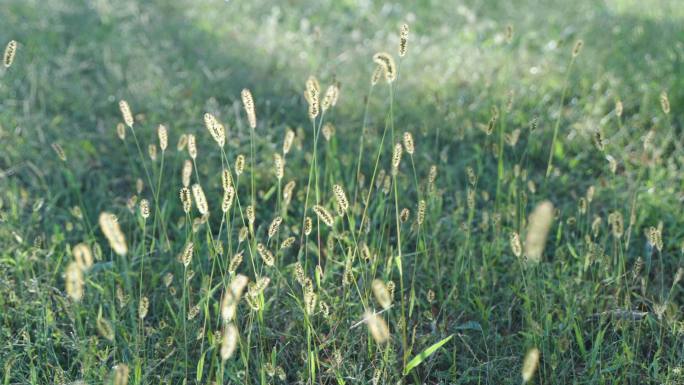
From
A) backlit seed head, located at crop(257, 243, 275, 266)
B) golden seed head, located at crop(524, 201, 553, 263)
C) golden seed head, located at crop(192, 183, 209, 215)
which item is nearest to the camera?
A: golden seed head, located at crop(524, 201, 553, 263)

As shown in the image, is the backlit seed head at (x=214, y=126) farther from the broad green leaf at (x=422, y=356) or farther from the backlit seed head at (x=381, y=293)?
the broad green leaf at (x=422, y=356)

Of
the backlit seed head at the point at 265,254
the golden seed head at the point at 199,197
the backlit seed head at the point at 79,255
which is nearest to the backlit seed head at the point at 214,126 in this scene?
the golden seed head at the point at 199,197

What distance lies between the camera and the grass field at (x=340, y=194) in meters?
1.92

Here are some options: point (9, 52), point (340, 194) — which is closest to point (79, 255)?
point (340, 194)

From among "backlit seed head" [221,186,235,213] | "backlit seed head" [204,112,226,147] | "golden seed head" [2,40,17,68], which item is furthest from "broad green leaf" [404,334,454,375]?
"golden seed head" [2,40,17,68]

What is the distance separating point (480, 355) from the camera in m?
2.07

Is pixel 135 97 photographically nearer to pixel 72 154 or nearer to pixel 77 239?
pixel 72 154

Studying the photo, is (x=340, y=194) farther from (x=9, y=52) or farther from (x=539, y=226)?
(x=9, y=52)

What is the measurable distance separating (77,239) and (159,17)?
2254mm

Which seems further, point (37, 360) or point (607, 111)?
point (607, 111)

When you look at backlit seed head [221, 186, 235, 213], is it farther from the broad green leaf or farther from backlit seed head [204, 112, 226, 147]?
the broad green leaf

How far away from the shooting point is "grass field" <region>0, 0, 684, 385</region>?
192 centimetres

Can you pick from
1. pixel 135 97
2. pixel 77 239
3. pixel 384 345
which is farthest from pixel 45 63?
pixel 384 345

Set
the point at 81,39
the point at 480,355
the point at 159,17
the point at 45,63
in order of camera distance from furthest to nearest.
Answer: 1. the point at 159,17
2. the point at 81,39
3. the point at 45,63
4. the point at 480,355
